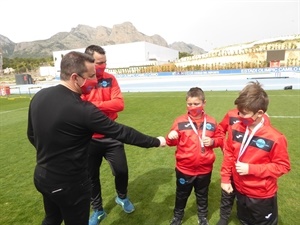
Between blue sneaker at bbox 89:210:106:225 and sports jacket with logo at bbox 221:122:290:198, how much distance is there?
6.10 feet

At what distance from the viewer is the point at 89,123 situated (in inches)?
75.5

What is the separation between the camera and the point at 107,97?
3271 mm

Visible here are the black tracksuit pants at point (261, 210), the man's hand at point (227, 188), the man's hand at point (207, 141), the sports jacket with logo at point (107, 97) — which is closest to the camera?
the black tracksuit pants at point (261, 210)

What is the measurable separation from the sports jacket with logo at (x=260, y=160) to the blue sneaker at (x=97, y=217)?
1860mm

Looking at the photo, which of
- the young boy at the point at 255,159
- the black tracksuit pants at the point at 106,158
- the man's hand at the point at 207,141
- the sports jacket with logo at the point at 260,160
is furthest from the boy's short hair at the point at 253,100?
the black tracksuit pants at the point at 106,158

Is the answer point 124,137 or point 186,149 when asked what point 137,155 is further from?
point 124,137

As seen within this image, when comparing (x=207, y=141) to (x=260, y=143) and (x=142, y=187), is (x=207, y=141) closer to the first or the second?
(x=260, y=143)

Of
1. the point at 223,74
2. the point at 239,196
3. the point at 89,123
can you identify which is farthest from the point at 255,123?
the point at 223,74

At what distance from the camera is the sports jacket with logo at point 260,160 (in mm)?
2203

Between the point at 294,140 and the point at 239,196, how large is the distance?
15.1 feet

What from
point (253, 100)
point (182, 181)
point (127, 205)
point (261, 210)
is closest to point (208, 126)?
point (182, 181)

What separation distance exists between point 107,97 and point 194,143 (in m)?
1.28

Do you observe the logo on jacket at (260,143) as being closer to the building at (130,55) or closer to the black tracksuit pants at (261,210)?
the black tracksuit pants at (261,210)

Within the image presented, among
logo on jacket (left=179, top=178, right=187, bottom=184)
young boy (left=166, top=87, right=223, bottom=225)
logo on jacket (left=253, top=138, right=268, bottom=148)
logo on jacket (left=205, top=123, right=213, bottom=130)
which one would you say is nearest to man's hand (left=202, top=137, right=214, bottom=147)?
young boy (left=166, top=87, right=223, bottom=225)
